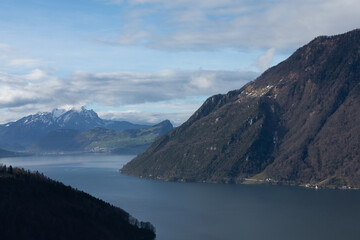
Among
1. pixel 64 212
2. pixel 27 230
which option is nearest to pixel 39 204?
pixel 64 212

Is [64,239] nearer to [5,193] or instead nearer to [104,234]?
[104,234]

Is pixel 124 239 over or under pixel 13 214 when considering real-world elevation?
under

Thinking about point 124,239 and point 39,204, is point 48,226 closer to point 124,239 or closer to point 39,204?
point 39,204

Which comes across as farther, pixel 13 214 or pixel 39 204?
pixel 39 204

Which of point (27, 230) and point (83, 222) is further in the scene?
point (83, 222)

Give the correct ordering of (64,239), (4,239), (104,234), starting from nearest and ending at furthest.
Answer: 1. (4,239)
2. (64,239)
3. (104,234)

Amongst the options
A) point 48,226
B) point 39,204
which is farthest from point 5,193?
point 48,226

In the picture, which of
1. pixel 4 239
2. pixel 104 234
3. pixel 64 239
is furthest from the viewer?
pixel 104 234

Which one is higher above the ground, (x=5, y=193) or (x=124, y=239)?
(x=5, y=193)
